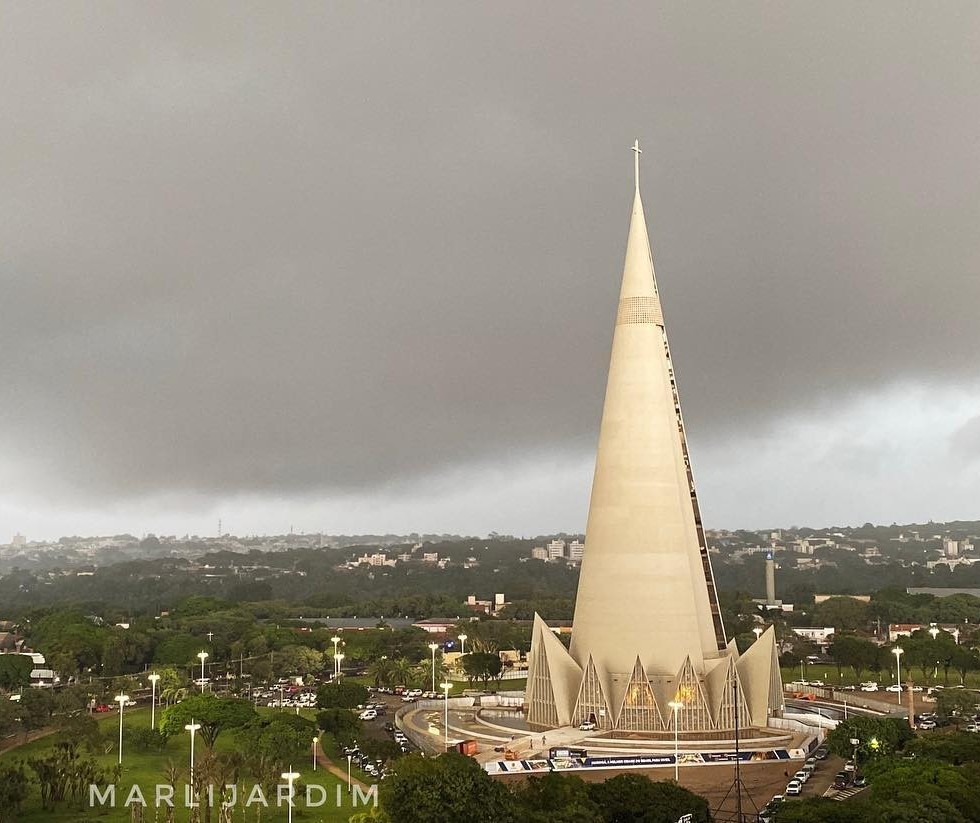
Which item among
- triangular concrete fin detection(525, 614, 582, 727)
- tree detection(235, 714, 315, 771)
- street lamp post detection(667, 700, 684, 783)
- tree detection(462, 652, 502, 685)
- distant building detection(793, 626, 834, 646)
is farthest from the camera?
distant building detection(793, 626, 834, 646)

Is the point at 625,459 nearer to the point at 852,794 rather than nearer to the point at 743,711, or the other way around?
the point at 743,711

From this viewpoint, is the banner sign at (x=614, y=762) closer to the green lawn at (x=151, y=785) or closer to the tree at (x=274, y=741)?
the green lawn at (x=151, y=785)

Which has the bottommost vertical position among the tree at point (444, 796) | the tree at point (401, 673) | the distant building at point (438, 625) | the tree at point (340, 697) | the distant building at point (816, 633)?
the distant building at point (816, 633)

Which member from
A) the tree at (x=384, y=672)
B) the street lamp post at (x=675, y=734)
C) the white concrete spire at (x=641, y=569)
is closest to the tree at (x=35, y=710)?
the tree at (x=384, y=672)

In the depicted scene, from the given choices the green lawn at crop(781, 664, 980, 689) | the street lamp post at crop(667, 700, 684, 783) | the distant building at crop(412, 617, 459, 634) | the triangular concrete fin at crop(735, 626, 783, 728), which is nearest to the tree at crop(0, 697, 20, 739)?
the street lamp post at crop(667, 700, 684, 783)

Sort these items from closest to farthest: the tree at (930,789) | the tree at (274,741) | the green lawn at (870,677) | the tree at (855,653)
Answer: the tree at (930,789), the tree at (274,741), the green lawn at (870,677), the tree at (855,653)

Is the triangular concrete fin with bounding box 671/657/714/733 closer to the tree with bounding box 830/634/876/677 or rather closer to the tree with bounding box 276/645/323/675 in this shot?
the tree with bounding box 830/634/876/677

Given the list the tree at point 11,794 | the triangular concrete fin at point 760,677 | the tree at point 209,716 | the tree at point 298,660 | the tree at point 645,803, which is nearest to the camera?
the tree at point 645,803
